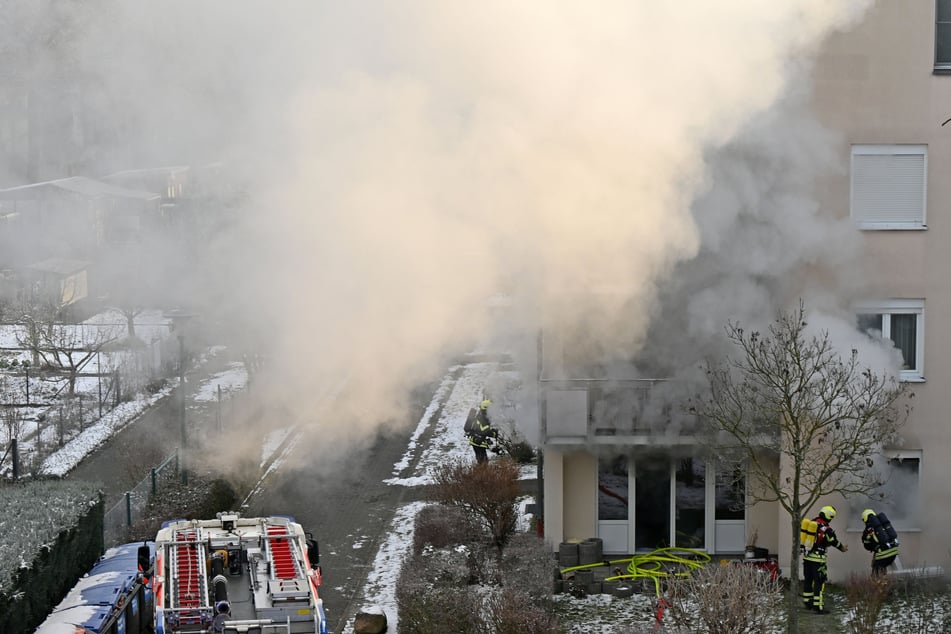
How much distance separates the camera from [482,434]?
22859 mm

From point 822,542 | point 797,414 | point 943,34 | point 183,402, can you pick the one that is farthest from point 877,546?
point 183,402

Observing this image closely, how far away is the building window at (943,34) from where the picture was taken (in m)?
16.6

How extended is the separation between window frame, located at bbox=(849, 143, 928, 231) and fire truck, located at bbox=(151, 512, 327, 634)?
857 centimetres

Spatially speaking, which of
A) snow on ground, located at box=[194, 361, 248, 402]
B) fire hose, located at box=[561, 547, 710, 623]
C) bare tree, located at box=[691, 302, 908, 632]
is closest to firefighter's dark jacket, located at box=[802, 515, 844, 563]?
bare tree, located at box=[691, 302, 908, 632]

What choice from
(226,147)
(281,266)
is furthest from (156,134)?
(281,266)

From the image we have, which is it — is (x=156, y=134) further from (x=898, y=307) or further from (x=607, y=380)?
(x=898, y=307)

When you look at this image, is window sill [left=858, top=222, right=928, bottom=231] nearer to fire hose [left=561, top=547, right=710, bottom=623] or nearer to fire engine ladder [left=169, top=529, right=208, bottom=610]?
fire hose [left=561, top=547, right=710, bottom=623]

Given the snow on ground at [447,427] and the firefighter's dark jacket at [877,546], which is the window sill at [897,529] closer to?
the firefighter's dark jacket at [877,546]

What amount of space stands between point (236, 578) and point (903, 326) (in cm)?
970

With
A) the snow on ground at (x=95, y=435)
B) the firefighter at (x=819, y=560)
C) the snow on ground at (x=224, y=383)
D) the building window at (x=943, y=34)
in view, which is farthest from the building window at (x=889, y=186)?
the snow on ground at (x=95, y=435)

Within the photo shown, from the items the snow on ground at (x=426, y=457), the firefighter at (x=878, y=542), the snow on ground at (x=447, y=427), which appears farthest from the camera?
the snow on ground at (x=447, y=427)

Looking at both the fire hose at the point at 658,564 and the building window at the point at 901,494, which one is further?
the building window at the point at 901,494

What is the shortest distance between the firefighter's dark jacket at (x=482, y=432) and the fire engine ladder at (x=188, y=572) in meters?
9.04

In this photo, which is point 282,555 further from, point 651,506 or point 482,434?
point 482,434
